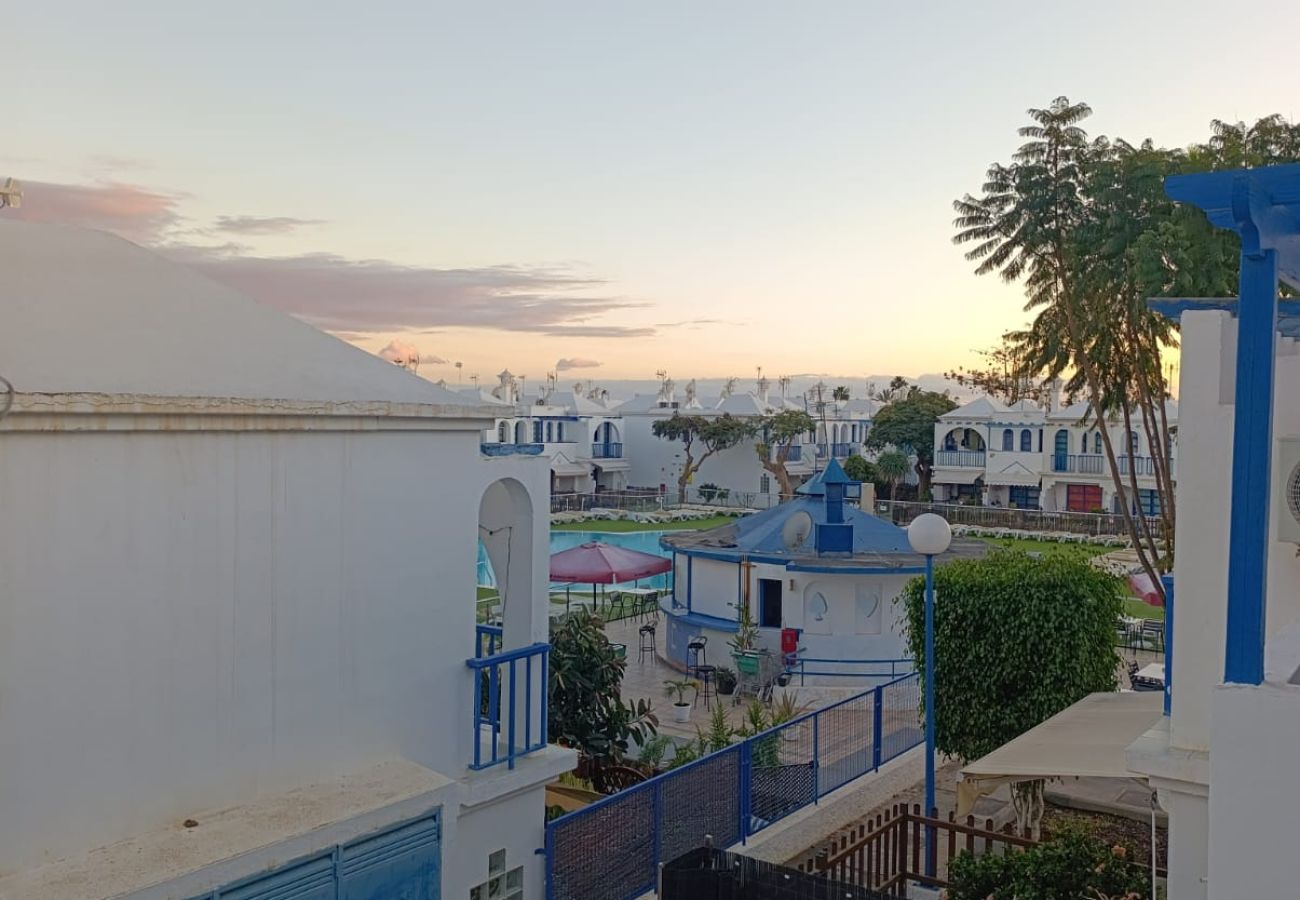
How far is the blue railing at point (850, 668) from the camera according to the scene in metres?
19.7

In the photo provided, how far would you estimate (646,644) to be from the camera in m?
23.6

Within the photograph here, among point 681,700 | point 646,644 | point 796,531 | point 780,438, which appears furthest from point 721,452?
point 681,700

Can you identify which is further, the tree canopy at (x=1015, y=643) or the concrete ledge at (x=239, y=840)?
the tree canopy at (x=1015, y=643)

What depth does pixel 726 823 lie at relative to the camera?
10539mm

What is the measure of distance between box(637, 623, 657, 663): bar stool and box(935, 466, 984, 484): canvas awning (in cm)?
4178

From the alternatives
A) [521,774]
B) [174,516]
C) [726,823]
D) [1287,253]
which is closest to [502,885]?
[521,774]

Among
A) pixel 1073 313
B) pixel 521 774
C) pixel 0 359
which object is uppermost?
pixel 1073 313

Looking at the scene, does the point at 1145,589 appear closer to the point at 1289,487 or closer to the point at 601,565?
the point at 601,565

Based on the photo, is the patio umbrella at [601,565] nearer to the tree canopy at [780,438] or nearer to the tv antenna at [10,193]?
Answer: the tv antenna at [10,193]

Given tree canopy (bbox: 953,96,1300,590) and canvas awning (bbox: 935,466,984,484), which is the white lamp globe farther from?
canvas awning (bbox: 935,466,984,484)

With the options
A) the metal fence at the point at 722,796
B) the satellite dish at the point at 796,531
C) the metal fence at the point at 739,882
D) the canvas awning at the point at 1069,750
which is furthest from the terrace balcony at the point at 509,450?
the satellite dish at the point at 796,531

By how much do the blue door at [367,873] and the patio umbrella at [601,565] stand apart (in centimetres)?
1499

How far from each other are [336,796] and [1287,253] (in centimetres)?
594

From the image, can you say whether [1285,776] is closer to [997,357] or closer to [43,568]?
[43,568]
